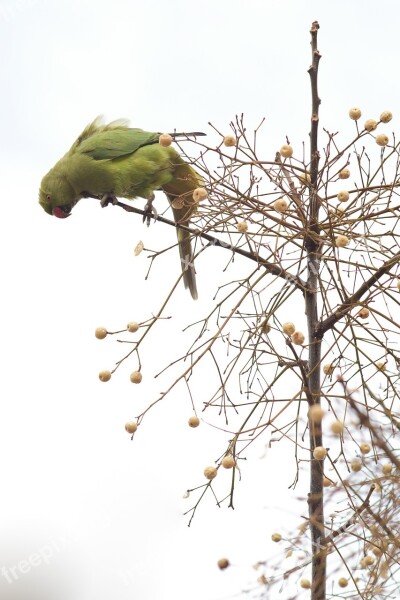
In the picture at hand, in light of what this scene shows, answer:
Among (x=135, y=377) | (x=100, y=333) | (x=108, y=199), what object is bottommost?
(x=135, y=377)

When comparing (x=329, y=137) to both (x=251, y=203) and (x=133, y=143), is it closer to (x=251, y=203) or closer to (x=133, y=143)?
(x=251, y=203)

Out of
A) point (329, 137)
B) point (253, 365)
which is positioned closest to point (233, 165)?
point (329, 137)

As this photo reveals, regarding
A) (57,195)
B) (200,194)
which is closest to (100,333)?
(200,194)

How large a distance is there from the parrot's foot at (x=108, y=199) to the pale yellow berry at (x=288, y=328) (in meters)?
1.86

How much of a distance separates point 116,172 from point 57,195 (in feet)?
1.00

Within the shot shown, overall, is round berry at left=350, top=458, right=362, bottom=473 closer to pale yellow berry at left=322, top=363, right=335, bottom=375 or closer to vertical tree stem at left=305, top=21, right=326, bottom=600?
vertical tree stem at left=305, top=21, right=326, bottom=600

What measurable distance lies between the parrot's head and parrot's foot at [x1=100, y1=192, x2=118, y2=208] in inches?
6.0

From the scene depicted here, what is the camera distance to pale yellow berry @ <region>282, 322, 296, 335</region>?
5.20 ft

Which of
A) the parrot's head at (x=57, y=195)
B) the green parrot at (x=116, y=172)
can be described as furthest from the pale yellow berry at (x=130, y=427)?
the parrot's head at (x=57, y=195)

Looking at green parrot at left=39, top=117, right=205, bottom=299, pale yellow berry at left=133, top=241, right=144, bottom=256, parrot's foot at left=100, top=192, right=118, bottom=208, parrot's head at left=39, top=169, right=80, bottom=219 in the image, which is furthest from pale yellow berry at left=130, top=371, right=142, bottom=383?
parrot's head at left=39, top=169, right=80, bottom=219

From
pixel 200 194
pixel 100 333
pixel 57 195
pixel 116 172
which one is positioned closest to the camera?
pixel 200 194

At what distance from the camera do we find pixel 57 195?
11.3 ft

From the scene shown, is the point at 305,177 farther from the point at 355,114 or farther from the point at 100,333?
the point at 100,333

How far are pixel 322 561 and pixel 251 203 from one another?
68 centimetres
